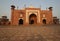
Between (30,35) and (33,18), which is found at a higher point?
(33,18)

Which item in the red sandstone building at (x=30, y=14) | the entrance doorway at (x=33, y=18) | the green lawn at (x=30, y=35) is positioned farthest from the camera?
the entrance doorway at (x=33, y=18)

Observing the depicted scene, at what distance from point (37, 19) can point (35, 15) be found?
2137 millimetres

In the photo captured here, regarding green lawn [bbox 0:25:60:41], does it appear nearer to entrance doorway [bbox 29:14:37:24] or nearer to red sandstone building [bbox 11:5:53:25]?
red sandstone building [bbox 11:5:53:25]

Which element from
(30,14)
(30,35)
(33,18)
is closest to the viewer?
(30,35)

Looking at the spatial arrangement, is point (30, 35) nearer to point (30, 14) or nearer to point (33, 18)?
point (30, 14)

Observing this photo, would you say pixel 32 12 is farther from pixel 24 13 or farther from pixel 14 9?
pixel 14 9

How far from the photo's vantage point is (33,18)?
141 feet

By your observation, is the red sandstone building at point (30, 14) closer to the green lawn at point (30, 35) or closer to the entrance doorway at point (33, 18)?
the entrance doorway at point (33, 18)

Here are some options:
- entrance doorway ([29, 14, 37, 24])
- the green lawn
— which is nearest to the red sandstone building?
entrance doorway ([29, 14, 37, 24])

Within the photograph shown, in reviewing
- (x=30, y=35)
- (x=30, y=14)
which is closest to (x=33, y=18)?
(x=30, y=14)

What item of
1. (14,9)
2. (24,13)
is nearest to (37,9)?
(24,13)

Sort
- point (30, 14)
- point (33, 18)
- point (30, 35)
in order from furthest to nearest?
point (33, 18)
point (30, 14)
point (30, 35)

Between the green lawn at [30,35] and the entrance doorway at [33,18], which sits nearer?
the green lawn at [30,35]

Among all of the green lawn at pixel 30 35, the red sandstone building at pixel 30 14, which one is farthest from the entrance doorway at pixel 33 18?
the green lawn at pixel 30 35
